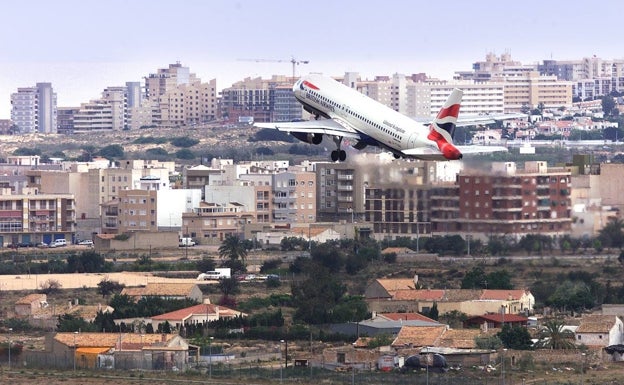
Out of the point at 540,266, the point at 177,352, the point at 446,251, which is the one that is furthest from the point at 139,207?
the point at 177,352

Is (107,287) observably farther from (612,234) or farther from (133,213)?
(133,213)

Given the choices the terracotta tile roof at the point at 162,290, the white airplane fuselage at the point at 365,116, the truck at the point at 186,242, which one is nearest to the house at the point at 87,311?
the terracotta tile roof at the point at 162,290

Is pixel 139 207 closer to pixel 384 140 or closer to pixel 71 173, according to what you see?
pixel 71 173

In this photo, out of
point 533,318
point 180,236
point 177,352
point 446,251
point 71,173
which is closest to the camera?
point 177,352

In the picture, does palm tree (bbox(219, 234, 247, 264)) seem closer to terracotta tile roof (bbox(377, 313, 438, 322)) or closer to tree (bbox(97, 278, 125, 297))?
tree (bbox(97, 278, 125, 297))

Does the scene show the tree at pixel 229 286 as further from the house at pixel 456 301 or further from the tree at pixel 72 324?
the tree at pixel 72 324

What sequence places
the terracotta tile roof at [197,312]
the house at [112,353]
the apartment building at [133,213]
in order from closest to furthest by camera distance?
1. the house at [112,353]
2. the terracotta tile roof at [197,312]
3. the apartment building at [133,213]
